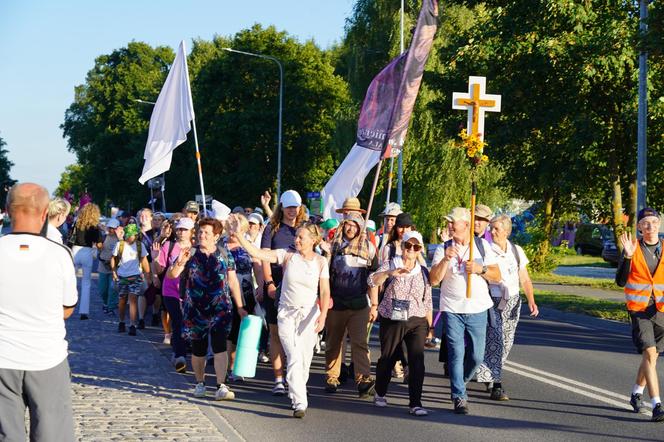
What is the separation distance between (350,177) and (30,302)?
7871 mm

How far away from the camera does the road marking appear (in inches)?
375

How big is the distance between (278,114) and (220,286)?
4309 centimetres

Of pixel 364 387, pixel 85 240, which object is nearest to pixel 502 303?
pixel 364 387

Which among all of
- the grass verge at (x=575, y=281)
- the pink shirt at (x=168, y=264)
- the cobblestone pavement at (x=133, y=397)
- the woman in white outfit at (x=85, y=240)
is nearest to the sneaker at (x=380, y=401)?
the cobblestone pavement at (x=133, y=397)

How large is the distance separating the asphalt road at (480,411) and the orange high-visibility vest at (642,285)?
3.13 ft

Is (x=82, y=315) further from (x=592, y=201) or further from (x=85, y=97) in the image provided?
(x=85, y=97)

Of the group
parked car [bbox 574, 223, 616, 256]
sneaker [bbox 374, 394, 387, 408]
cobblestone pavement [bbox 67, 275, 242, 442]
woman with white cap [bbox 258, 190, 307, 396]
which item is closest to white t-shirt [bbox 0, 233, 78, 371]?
cobblestone pavement [bbox 67, 275, 242, 442]

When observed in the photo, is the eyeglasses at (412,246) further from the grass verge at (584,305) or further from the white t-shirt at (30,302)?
the grass verge at (584,305)

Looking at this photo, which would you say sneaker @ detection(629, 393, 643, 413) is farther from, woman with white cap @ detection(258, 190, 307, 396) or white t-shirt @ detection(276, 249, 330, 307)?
woman with white cap @ detection(258, 190, 307, 396)

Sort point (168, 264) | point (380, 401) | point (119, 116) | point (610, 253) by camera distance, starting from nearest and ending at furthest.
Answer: point (380, 401), point (168, 264), point (610, 253), point (119, 116)

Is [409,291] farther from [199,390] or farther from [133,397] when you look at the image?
[133,397]

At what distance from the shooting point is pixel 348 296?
9.72 meters

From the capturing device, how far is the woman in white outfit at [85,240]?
15.8m

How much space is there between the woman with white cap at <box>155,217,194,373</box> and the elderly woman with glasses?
2771 millimetres
